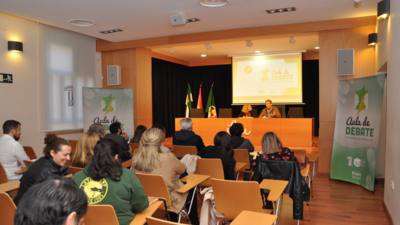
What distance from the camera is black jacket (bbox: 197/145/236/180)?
3.68 m

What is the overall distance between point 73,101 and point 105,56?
1561mm

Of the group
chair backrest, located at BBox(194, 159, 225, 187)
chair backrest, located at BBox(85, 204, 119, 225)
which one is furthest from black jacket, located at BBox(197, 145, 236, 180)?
chair backrest, located at BBox(85, 204, 119, 225)

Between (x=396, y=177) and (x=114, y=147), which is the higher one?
(x=114, y=147)

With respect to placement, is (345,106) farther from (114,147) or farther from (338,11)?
(114,147)

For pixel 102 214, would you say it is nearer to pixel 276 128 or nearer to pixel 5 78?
pixel 5 78

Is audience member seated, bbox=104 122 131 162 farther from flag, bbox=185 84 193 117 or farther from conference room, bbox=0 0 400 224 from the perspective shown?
flag, bbox=185 84 193 117

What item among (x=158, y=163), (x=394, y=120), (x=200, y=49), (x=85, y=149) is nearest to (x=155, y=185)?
(x=158, y=163)

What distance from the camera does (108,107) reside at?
7.41 m

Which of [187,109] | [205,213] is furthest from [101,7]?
[187,109]

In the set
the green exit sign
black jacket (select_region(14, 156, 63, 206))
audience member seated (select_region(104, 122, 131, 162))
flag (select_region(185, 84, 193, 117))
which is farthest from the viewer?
flag (select_region(185, 84, 193, 117))

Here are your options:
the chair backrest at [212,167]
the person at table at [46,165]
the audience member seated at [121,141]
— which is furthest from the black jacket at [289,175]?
the person at table at [46,165]

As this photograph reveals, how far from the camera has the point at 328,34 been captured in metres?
6.04

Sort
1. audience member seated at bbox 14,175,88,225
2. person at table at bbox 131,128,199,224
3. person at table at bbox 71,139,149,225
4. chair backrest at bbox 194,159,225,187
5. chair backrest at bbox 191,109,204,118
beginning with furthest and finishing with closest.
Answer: chair backrest at bbox 191,109,204,118 → chair backrest at bbox 194,159,225,187 → person at table at bbox 131,128,199,224 → person at table at bbox 71,139,149,225 → audience member seated at bbox 14,175,88,225

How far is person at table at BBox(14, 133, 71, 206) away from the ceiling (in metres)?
2.97
